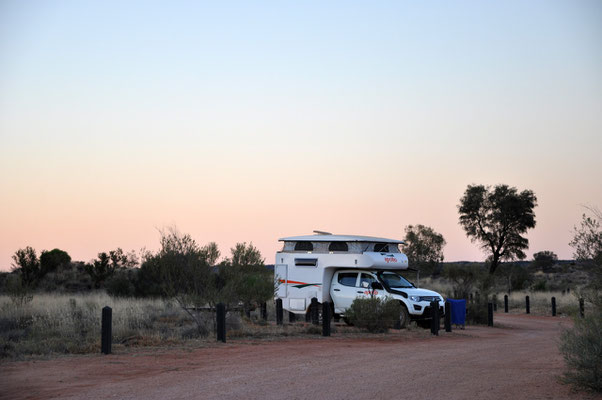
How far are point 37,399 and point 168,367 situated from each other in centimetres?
326

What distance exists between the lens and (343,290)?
2322 centimetres

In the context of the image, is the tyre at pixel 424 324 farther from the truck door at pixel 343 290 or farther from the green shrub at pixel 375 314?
the green shrub at pixel 375 314

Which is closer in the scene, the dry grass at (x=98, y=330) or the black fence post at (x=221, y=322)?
the dry grass at (x=98, y=330)

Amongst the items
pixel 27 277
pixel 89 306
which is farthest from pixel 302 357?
pixel 27 277

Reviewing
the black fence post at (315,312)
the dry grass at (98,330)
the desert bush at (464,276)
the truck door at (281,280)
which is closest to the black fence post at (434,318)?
the dry grass at (98,330)

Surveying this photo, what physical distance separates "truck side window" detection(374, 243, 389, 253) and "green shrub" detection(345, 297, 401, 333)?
291 cm

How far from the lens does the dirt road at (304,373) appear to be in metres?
10.1

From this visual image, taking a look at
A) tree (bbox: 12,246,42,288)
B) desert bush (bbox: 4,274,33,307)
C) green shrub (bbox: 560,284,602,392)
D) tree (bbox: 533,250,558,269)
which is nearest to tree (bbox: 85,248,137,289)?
tree (bbox: 12,246,42,288)

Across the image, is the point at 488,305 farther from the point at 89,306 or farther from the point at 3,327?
the point at 3,327

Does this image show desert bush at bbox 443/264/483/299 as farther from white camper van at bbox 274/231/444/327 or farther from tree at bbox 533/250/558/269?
tree at bbox 533/250/558/269

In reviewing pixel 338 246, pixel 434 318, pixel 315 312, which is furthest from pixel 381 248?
pixel 434 318

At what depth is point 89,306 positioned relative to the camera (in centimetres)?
2566

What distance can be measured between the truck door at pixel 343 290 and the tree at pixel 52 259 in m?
31.9

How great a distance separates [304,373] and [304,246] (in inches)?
496
